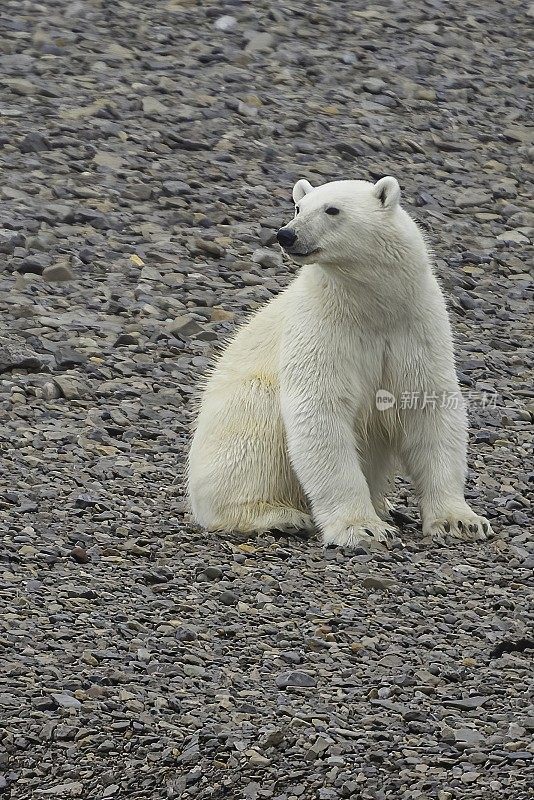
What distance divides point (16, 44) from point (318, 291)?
7369 millimetres

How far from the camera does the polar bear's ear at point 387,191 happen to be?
6516 mm

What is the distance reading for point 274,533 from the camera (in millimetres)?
6734

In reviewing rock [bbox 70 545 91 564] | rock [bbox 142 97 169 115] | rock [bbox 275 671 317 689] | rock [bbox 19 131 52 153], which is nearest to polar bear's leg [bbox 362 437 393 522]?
rock [bbox 70 545 91 564]

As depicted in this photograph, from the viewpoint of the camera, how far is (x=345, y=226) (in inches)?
255

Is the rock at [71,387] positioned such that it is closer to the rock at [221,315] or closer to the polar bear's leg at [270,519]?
the rock at [221,315]

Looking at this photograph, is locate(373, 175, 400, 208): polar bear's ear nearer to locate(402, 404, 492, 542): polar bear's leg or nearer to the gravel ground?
locate(402, 404, 492, 542): polar bear's leg

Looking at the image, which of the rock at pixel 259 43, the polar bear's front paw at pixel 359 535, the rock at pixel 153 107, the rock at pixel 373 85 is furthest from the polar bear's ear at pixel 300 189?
the rock at pixel 259 43

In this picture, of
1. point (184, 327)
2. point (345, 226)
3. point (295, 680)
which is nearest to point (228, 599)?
point (295, 680)

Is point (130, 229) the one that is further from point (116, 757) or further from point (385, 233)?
point (116, 757)

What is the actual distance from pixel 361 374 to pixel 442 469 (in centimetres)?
51

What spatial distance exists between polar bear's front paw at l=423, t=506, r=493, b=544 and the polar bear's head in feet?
3.60

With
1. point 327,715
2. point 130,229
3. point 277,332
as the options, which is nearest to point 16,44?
point 130,229

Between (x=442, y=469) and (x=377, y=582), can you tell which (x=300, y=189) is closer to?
(x=442, y=469)

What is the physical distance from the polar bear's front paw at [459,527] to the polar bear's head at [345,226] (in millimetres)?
1097
